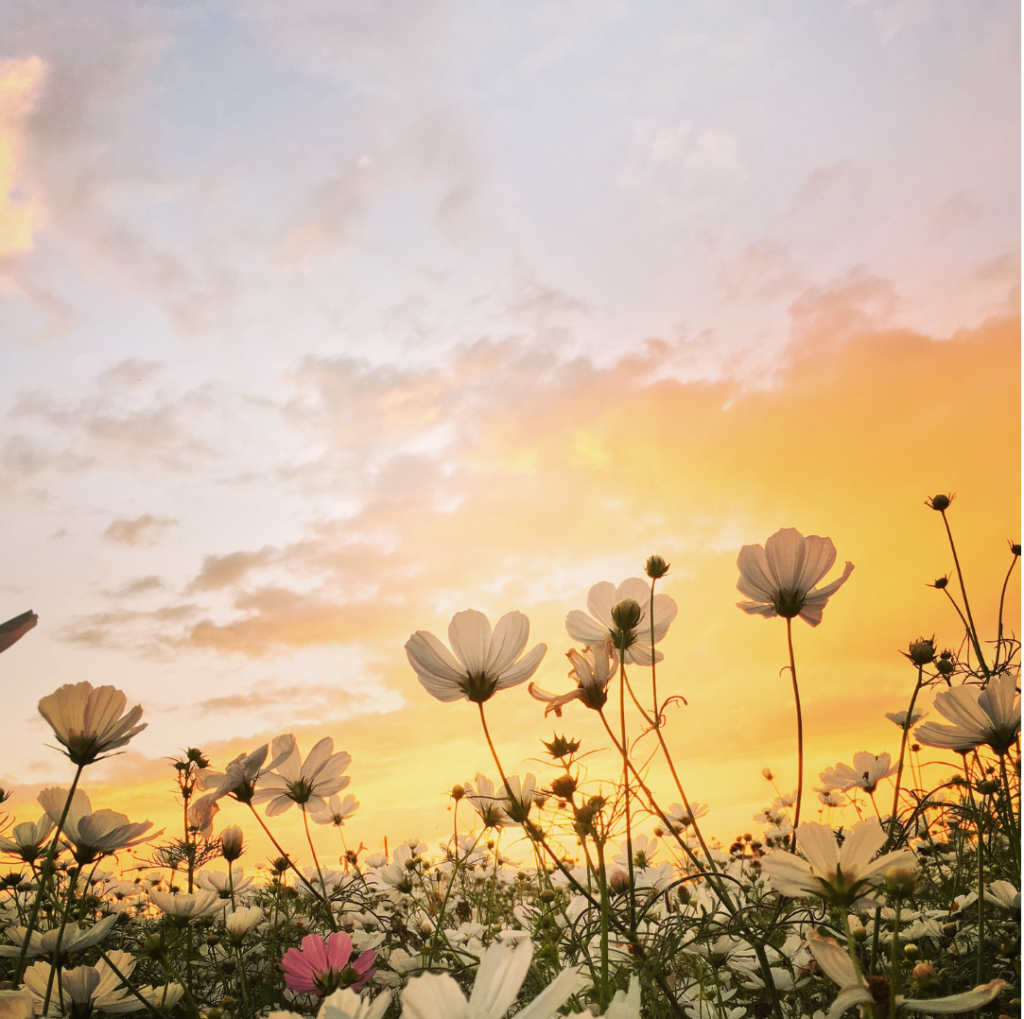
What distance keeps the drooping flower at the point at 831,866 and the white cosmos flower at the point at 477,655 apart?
1.32 feet

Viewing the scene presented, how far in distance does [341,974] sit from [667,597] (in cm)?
61

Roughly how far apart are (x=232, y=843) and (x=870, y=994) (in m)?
1.33

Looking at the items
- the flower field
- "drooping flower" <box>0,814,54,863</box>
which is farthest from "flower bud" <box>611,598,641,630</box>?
"drooping flower" <box>0,814,54,863</box>

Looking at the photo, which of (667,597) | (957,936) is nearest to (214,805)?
(667,597)

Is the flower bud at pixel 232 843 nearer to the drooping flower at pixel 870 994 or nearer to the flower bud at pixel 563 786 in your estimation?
the flower bud at pixel 563 786

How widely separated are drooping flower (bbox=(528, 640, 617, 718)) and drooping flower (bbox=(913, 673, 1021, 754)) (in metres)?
0.35

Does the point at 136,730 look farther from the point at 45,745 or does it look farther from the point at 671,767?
the point at 671,767

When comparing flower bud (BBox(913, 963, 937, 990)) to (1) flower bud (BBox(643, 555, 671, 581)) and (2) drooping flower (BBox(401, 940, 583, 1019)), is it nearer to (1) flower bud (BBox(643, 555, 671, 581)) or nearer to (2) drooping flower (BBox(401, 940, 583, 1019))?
(2) drooping flower (BBox(401, 940, 583, 1019))

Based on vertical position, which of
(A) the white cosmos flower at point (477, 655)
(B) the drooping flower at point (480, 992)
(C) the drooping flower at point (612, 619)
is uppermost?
(C) the drooping flower at point (612, 619)

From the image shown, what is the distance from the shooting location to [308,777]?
118 centimetres

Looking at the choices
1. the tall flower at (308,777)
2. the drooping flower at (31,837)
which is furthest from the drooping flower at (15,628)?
the drooping flower at (31,837)

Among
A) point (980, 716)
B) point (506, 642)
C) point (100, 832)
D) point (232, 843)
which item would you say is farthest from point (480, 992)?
point (232, 843)

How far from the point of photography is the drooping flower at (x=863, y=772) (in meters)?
1.77

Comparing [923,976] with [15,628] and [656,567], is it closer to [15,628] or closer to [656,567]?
[656,567]
